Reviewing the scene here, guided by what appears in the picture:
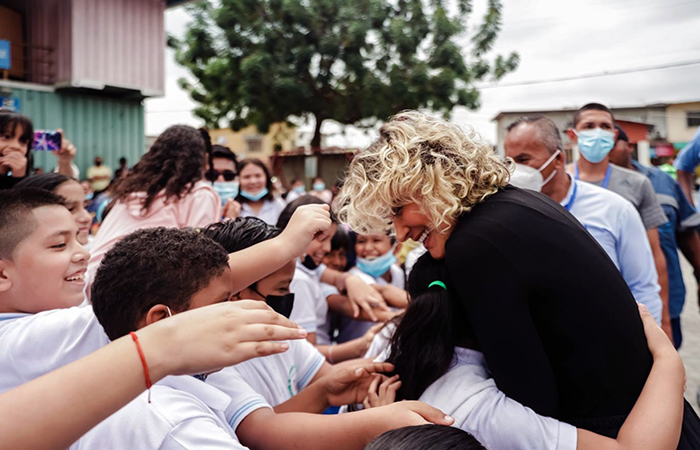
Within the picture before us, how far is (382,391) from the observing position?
1.67 m

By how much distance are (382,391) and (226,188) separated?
3.18m

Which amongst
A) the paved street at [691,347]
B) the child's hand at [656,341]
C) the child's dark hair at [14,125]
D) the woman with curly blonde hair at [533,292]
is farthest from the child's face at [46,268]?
the paved street at [691,347]

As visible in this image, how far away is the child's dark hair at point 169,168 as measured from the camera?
3.18 meters

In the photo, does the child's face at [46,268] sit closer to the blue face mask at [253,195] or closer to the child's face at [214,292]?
the child's face at [214,292]

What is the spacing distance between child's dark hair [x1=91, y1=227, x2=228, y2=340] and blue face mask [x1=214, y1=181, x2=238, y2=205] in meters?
3.09

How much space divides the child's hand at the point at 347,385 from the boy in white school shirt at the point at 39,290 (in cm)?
75

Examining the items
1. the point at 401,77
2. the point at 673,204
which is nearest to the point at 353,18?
the point at 401,77

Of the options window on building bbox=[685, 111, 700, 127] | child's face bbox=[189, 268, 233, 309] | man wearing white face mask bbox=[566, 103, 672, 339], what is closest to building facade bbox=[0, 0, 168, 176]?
man wearing white face mask bbox=[566, 103, 672, 339]

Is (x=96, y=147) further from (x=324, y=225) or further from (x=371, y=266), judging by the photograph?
(x=324, y=225)

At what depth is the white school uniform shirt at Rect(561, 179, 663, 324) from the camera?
2.73 meters

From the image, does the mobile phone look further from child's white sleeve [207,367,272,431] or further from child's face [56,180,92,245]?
child's white sleeve [207,367,272,431]

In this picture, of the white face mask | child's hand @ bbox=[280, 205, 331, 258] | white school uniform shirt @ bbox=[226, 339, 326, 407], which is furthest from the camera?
the white face mask

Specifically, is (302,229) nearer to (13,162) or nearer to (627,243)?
(627,243)

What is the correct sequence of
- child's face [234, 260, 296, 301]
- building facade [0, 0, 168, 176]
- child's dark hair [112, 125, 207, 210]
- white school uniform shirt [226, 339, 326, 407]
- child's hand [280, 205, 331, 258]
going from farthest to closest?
building facade [0, 0, 168, 176]
child's dark hair [112, 125, 207, 210]
child's face [234, 260, 296, 301]
white school uniform shirt [226, 339, 326, 407]
child's hand [280, 205, 331, 258]
